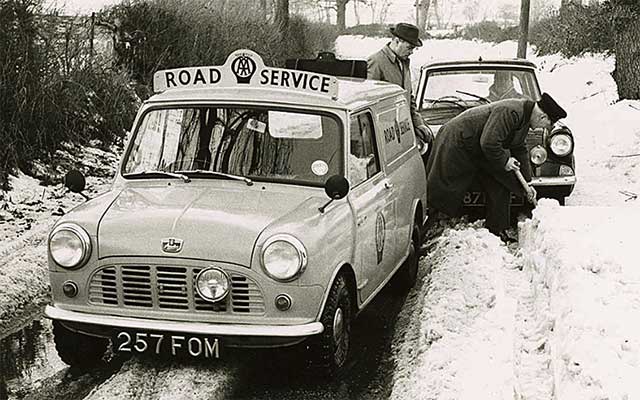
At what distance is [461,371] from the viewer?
5.34 metres

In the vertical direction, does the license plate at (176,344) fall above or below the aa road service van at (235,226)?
below

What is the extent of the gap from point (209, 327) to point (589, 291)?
2339 millimetres

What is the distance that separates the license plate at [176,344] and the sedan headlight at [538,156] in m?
5.51

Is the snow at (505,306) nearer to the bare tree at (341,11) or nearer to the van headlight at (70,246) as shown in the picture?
the van headlight at (70,246)

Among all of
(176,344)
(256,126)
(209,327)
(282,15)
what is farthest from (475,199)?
(282,15)

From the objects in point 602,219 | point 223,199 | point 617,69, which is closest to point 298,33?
point 617,69

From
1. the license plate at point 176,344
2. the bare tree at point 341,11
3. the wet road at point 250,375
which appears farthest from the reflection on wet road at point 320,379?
the bare tree at point 341,11

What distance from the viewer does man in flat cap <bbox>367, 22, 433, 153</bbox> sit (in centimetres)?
947

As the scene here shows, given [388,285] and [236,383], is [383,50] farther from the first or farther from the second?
[236,383]

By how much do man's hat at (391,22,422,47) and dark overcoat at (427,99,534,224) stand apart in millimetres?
1109

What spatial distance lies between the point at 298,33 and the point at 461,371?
2652 centimetres

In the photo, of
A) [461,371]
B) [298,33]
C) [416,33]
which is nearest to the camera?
[461,371]

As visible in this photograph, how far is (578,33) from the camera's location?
28125 mm

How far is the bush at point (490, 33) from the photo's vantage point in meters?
51.1
